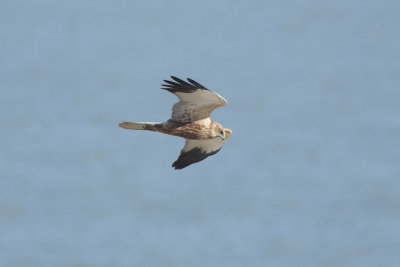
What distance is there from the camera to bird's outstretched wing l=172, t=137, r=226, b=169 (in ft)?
77.4

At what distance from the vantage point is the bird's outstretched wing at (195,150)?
23.6 meters

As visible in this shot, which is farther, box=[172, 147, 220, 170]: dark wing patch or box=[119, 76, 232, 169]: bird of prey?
box=[172, 147, 220, 170]: dark wing patch

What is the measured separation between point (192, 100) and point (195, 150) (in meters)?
1.96

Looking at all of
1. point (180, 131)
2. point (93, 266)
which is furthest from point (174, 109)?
point (93, 266)

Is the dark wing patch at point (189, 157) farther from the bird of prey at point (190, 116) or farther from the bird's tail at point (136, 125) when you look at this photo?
the bird's tail at point (136, 125)

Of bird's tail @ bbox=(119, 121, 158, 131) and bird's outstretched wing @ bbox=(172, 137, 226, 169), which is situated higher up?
bird's outstretched wing @ bbox=(172, 137, 226, 169)

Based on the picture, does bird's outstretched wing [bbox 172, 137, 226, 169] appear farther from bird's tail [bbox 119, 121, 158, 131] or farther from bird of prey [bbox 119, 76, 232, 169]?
bird's tail [bbox 119, 121, 158, 131]

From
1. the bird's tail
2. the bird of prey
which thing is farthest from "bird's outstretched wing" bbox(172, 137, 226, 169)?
the bird's tail

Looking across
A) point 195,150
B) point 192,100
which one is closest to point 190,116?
point 192,100

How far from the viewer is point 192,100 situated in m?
22.0

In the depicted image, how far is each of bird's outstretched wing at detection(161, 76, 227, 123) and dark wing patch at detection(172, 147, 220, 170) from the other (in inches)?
59.4

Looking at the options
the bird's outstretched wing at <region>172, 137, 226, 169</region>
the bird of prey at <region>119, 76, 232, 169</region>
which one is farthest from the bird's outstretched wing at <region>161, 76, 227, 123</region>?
the bird's outstretched wing at <region>172, 137, 226, 169</region>

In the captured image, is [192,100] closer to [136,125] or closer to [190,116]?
[190,116]

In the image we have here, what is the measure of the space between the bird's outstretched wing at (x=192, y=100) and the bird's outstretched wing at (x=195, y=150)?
133cm
